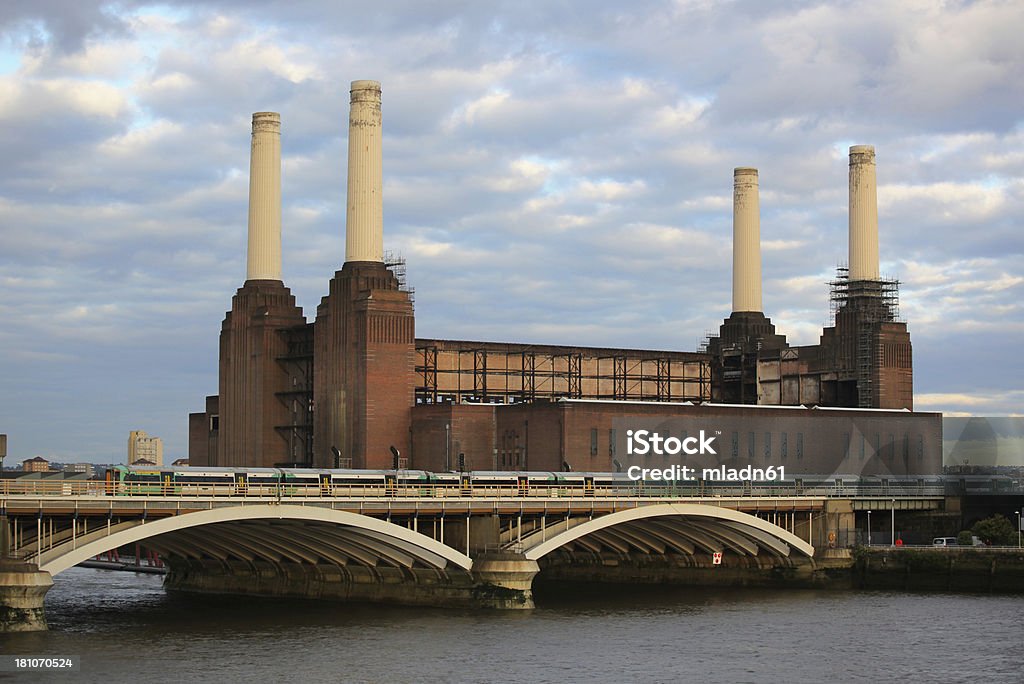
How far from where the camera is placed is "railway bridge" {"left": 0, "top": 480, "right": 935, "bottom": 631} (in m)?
78.2

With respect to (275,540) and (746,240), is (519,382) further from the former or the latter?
(275,540)

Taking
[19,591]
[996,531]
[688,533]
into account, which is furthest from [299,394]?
[19,591]

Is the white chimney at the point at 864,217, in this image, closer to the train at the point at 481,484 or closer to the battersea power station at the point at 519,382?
the battersea power station at the point at 519,382

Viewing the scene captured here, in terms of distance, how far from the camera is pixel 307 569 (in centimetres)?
10212

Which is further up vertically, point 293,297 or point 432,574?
point 293,297

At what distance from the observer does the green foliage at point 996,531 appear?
116594mm

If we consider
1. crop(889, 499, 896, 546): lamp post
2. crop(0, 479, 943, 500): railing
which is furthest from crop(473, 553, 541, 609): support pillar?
crop(889, 499, 896, 546): lamp post

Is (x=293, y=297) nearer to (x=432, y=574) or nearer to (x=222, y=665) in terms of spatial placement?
(x=432, y=574)

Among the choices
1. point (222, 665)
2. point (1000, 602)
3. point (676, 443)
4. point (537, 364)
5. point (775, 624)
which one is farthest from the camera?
point (537, 364)

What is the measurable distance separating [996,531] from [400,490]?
1892 inches

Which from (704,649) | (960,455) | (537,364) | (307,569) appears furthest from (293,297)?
(704,649)

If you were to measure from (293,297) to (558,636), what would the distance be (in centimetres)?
7118

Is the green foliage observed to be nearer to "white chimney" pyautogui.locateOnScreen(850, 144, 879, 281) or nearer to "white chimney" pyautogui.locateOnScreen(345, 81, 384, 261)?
"white chimney" pyautogui.locateOnScreen(850, 144, 879, 281)

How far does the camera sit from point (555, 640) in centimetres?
8219
